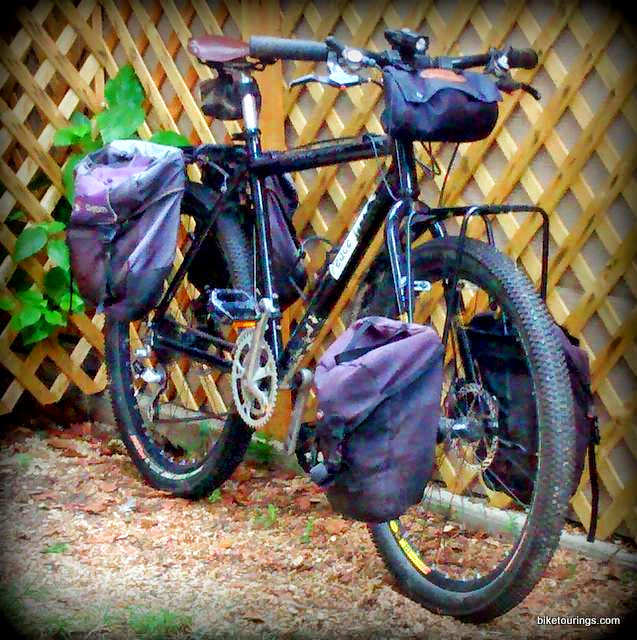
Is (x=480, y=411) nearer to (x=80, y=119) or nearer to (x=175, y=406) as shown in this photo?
(x=175, y=406)

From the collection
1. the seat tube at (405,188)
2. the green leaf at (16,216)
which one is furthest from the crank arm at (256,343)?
the green leaf at (16,216)

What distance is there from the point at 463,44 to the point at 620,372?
3.34ft

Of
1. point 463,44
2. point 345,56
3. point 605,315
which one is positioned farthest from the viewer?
point 463,44

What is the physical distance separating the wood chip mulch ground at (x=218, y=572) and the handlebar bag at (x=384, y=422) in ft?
1.37

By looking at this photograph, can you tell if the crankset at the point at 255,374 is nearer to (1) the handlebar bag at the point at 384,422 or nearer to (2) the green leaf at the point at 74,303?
(1) the handlebar bag at the point at 384,422

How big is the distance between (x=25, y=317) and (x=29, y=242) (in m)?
0.27

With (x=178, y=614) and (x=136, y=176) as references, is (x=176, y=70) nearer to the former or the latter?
(x=136, y=176)

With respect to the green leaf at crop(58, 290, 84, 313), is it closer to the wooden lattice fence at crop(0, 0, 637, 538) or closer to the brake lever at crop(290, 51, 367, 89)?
the wooden lattice fence at crop(0, 0, 637, 538)

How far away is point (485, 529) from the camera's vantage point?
2725 mm

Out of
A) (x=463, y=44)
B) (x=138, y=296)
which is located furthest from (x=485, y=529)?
(x=463, y=44)

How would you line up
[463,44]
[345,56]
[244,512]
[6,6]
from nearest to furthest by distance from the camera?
[345,56] < [463,44] < [244,512] < [6,6]

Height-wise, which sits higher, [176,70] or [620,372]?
[176,70]

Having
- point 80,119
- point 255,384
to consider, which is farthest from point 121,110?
point 255,384

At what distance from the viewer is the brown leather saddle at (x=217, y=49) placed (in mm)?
→ 2553
